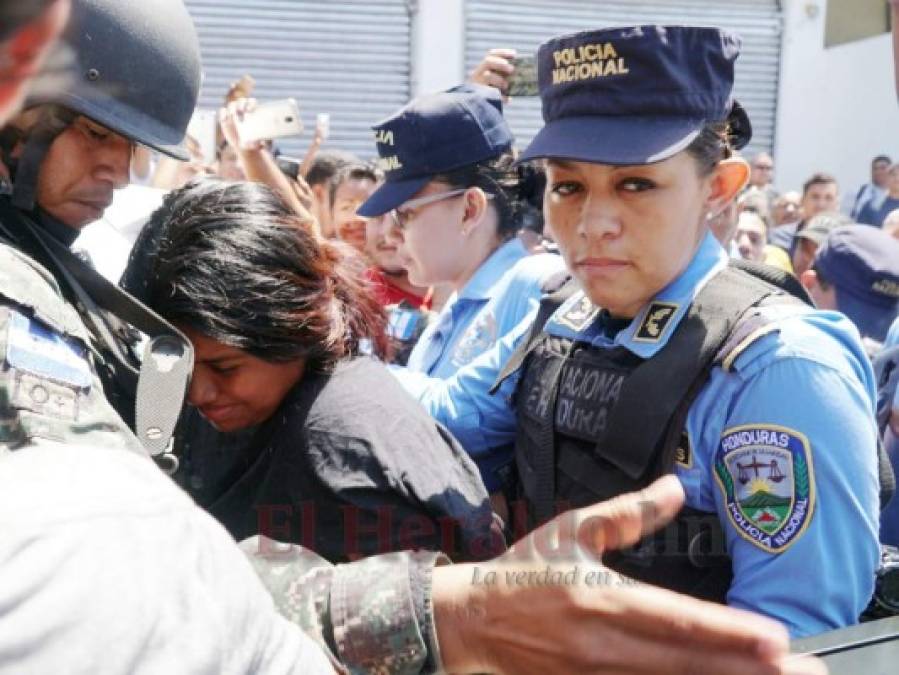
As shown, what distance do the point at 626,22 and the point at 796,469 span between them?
9829mm

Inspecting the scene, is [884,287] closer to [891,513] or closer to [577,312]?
[891,513]

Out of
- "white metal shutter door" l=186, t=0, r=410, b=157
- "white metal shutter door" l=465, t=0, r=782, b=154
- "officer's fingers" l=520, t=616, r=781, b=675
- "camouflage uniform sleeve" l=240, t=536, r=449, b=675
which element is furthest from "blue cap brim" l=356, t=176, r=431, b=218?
"white metal shutter door" l=465, t=0, r=782, b=154

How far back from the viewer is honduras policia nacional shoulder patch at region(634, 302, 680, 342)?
151 cm

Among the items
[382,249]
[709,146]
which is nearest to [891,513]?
[709,146]

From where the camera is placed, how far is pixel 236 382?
1.63m

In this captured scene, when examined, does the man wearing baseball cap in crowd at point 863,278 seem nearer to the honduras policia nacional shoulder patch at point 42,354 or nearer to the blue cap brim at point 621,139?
the blue cap brim at point 621,139

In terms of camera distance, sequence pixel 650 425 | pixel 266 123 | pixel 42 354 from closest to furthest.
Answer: pixel 42 354 < pixel 650 425 < pixel 266 123

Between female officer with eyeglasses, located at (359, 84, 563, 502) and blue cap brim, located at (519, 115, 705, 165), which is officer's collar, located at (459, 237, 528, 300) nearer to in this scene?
female officer with eyeglasses, located at (359, 84, 563, 502)

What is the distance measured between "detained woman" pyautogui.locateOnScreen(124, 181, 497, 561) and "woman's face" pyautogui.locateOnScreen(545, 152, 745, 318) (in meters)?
0.35

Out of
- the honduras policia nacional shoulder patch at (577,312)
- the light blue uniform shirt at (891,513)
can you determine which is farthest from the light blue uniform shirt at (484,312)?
the light blue uniform shirt at (891,513)

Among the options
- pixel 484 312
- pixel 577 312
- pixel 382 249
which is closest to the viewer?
pixel 577 312

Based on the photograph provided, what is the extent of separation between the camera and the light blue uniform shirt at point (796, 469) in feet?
4.17

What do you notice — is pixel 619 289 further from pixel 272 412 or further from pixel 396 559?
pixel 396 559

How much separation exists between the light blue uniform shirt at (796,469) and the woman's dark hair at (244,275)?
61 cm
